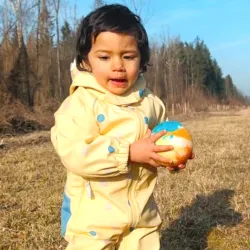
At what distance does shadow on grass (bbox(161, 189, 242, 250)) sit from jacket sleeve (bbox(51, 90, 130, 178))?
1679 mm

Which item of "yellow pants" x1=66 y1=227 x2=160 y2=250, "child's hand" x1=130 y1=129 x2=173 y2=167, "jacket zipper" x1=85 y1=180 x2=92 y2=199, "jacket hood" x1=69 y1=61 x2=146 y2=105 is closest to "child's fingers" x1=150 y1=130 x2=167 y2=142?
"child's hand" x1=130 y1=129 x2=173 y2=167

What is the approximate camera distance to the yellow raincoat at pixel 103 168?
1.95 meters

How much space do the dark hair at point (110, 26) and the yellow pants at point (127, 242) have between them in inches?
33.4

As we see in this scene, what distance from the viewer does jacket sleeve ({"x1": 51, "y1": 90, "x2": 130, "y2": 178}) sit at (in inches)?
76.0

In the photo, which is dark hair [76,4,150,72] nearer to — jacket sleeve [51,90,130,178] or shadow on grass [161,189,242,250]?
jacket sleeve [51,90,130,178]

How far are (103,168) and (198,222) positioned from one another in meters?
2.16

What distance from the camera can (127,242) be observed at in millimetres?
2176

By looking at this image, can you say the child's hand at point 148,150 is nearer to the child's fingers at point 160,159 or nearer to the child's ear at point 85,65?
the child's fingers at point 160,159

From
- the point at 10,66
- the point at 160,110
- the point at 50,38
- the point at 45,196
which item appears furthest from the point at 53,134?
the point at 50,38

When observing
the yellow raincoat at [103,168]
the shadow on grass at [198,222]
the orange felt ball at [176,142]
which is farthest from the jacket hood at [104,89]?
the shadow on grass at [198,222]

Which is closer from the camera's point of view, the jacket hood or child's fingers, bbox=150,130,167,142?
child's fingers, bbox=150,130,167,142

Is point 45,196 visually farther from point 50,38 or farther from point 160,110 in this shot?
point 50,38

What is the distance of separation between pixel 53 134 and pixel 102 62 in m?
0.40

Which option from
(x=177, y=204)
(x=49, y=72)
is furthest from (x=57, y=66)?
(x=177, y=204)
